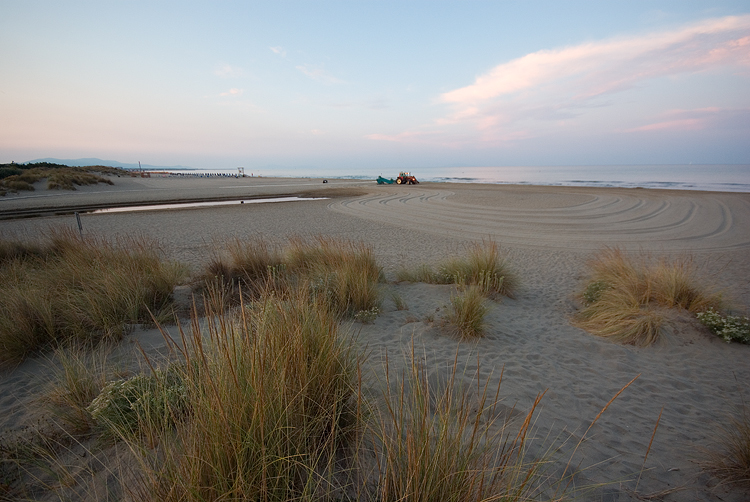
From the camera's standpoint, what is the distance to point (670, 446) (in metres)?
2.74

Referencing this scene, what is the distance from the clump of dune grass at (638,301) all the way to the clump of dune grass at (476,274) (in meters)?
1.30

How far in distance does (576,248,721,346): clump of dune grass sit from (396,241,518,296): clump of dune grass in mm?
1296

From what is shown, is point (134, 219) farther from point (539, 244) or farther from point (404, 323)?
point (539, 244)

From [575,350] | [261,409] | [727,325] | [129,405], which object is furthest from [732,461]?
[129,405]

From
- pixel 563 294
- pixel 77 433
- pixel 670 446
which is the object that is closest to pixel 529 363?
pixel 670 446

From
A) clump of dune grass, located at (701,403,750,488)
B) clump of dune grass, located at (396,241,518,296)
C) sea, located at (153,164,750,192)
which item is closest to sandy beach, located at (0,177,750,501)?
clump of dune grass, located at (701,403,750,488)

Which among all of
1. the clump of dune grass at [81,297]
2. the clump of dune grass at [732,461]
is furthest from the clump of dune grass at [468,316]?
the clump of dune grass at [81,297]

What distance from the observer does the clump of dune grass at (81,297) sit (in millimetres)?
3947

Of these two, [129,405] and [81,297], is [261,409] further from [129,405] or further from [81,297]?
[81,297]

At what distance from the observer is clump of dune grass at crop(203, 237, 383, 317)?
527cm

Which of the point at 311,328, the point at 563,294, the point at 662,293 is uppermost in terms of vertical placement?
the point at 311,328

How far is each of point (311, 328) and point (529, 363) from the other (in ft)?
8.95

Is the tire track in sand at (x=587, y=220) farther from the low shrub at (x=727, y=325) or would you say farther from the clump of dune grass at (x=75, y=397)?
the clump of dune grass at (x=75, y=397)

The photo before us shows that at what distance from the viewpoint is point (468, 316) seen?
470 cm
